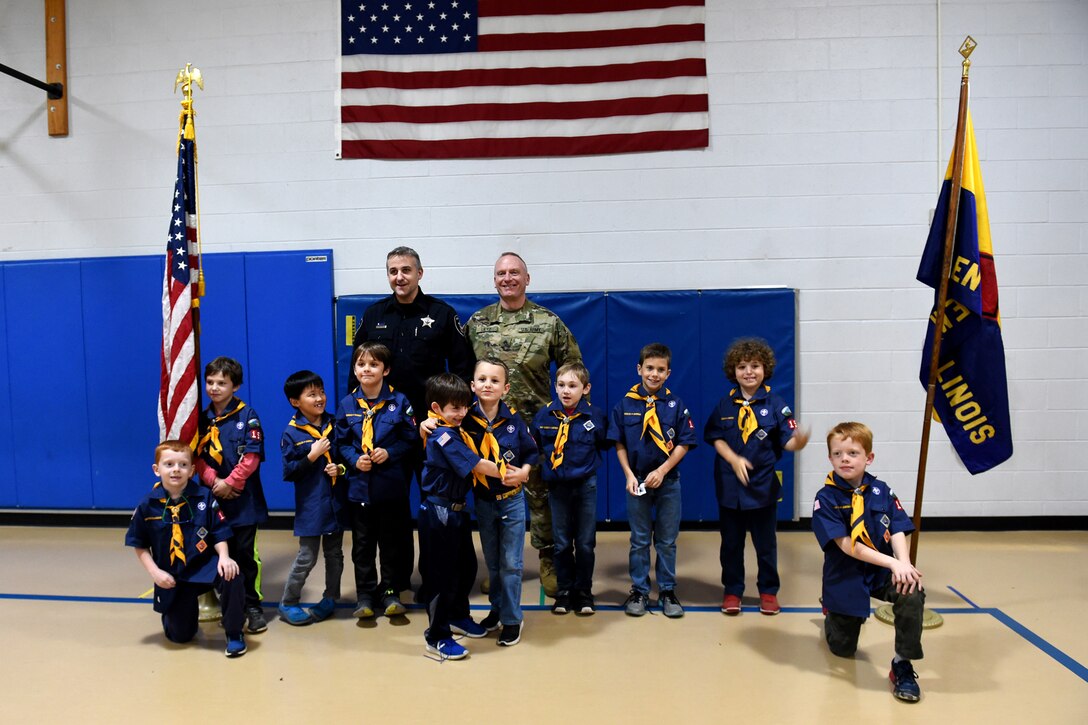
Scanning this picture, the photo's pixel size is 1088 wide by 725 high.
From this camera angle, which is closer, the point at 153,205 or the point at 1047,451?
the point at 1047,451

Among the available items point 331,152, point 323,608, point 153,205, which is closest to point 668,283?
point 331,152

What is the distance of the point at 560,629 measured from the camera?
134 inches

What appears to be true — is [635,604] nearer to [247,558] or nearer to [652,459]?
[652,459]

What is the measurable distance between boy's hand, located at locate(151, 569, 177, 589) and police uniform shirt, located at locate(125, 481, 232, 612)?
57mm

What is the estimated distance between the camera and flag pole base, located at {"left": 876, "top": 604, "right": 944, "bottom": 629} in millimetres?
3387

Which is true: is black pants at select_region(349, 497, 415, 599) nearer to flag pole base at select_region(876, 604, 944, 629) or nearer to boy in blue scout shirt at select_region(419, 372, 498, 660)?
boy in blue scout shirt at select_region(419, 372, 498, 660)

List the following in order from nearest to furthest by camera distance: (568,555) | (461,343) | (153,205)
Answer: (568,555) → (461,343) → (153,205)

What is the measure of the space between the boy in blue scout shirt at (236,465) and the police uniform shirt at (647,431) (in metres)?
1.78

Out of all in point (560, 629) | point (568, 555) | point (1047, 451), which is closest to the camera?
point (560, 629)

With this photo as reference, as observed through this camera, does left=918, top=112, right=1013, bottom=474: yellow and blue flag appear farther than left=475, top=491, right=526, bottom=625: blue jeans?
Yes

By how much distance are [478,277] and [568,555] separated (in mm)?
2316

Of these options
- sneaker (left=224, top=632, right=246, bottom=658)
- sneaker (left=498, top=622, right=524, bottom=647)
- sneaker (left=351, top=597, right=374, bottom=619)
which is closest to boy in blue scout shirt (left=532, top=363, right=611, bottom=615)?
sneaker (left=498, top=622, right=524, bottom=647)

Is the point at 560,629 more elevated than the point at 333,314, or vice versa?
→ the point at 333,314

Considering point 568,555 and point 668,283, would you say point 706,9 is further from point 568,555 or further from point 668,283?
point 568,555
